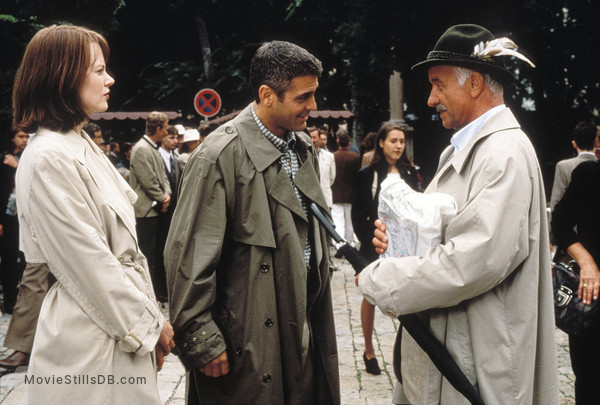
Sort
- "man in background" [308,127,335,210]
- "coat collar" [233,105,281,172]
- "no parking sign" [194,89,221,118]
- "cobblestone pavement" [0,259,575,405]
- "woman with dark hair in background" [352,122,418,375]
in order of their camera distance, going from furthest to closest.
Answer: "no parking sign" [194,89,221,118] < "man in background" [308,127,335,210] < "woman with dark hair in background" [352,122,418,375] < "cobblestone pavement" [0,259,575,405] < "coat collar" [233,105,281,172]

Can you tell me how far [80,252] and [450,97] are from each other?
1545 millimetres

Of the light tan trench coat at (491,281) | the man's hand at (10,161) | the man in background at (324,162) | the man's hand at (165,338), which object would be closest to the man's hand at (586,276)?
the light tan trench coat at (491,281)

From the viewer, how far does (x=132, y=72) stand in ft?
93.0

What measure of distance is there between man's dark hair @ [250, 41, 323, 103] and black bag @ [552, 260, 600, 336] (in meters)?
1.75

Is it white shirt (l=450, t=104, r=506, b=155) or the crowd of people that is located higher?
white shirt (l=450, t=104, r=506, b=155)

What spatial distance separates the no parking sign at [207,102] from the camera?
1536 centimetres

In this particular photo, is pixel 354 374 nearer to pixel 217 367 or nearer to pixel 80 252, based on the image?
pixel 217 367

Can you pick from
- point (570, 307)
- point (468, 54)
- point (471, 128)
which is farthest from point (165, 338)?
point (570, 307)

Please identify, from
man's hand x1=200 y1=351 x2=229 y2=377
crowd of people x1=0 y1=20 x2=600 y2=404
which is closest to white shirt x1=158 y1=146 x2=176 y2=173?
crowd of people x1=0 y1=20 x2=600 y2=404

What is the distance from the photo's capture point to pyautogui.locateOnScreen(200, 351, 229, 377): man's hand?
2.91 m

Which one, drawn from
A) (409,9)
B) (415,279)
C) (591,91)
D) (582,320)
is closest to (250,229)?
(415,279)

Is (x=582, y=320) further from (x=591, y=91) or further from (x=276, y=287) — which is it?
(x=591, y=91)

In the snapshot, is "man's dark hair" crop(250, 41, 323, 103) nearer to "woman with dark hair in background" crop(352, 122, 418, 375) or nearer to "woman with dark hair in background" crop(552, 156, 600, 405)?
"woman with dark hair in background" crop(552, 156, 600, 405)

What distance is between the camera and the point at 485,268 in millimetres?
2320
